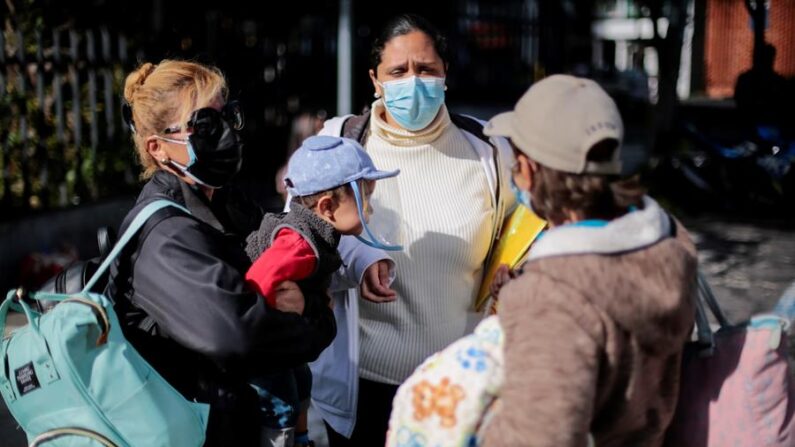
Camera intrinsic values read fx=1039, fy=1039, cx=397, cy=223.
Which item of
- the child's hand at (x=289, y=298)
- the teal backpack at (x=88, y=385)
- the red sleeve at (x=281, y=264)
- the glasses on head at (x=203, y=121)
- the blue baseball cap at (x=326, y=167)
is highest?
the glasses on head at (x=203, y=121)

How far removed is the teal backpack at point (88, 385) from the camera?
2314 millimetres

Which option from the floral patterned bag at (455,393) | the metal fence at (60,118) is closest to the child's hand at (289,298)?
the floral patterned bag at (455,393)

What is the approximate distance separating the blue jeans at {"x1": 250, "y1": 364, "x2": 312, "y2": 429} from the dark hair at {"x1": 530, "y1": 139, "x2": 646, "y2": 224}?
1042 millimetres

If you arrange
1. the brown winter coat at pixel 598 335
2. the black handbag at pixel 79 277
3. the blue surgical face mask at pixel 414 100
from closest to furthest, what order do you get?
the brown winter coat at pixel 598 335 < the black handbag at pixel 79 277 < the blue surgical face mask at pixel 414 100

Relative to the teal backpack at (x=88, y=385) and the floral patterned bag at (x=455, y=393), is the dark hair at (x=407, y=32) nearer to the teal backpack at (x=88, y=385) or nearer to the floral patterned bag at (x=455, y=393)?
the teal backpack at (x=88, y=385)

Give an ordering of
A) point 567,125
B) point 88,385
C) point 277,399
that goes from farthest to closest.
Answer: point 277,399 → point 88,385 → point 567,125

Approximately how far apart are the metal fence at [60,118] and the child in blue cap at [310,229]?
536cm

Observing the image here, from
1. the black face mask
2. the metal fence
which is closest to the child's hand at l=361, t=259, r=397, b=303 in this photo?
the black face mask

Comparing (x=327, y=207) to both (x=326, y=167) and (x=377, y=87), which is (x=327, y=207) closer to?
(x=326, y=167)

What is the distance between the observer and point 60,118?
26.6ft

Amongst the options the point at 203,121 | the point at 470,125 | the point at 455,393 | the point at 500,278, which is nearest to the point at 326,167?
the point at 203,121

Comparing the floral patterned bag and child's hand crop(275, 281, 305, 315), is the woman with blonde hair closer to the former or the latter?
child's hand crop(275, 281, 305, 315)

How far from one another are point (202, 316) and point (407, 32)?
4.18 ft

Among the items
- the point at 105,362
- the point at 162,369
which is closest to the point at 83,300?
the point at 105,362
